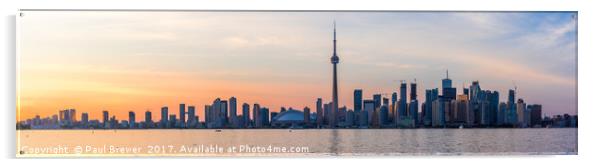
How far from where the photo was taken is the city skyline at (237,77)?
7656mm

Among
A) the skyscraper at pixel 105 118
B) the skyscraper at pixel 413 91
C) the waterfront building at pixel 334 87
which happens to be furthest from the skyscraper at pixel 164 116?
the skyscraper at pixel 413 91

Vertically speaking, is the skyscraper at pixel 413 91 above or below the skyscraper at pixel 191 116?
above

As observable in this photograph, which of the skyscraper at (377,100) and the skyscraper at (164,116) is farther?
the skyscraper at (377,100)

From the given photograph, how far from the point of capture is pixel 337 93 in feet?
25.7

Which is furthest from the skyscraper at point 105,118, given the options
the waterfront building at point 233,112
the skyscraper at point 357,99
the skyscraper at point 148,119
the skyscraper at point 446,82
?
the skyscraper at point 446,82

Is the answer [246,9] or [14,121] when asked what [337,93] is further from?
[14,121]

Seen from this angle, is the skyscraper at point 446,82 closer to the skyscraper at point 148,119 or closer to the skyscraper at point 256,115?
the skyscraper at point 256,115

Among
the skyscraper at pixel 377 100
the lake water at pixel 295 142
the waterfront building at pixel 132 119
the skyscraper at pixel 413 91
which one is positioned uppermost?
the skyscraper at pixel 413 91

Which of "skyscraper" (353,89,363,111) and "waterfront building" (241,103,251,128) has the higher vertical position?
"skyscraper" (353,89,363,111)

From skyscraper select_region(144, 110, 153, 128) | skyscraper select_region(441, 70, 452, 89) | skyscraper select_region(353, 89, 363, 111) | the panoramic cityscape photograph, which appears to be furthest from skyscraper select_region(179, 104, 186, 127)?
skyscraper select_region(441, 70, 452, 89)

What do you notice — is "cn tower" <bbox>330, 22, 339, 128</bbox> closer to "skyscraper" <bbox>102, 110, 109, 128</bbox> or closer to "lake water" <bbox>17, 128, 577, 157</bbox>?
"lake water" <bbox>17, 128, 577, 157</bbox>

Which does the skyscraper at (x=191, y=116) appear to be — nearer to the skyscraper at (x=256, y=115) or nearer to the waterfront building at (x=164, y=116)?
the waterfront building at (x=164, y=116)

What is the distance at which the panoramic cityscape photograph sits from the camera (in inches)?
301
